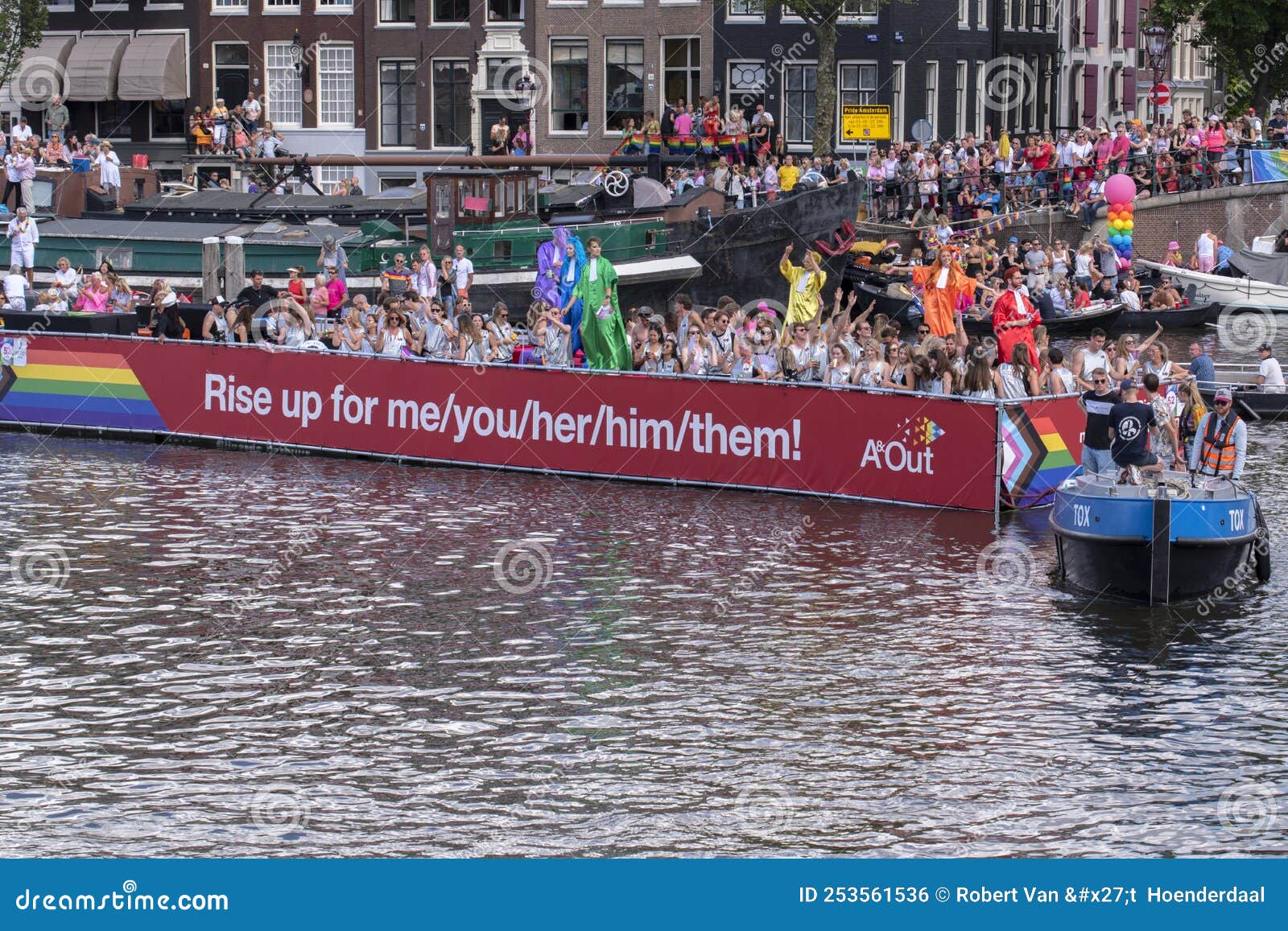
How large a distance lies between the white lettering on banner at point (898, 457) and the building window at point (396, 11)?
41.3 m

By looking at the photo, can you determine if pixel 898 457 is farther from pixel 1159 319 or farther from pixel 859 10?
pixel 859 10

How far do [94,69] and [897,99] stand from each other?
25.5 meters

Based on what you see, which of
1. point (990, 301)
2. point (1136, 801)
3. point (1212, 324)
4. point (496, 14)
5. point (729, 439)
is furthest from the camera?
point (496, 14)

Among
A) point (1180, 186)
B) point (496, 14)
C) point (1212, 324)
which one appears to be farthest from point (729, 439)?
point (496, 14)

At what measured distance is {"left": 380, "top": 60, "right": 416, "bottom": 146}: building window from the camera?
59938 mm

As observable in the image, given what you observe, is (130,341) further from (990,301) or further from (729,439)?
(990,301)

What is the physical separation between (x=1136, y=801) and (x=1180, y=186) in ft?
125

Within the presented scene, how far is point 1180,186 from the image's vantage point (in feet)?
158

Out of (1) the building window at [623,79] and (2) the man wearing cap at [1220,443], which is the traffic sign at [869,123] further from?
(2) the man wearing cap at [1220,443]

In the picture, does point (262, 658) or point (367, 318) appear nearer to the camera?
point (262, 658)

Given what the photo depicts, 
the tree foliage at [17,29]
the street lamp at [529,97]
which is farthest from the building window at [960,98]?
the tree foliage at [17,29]

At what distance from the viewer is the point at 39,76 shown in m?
61.4

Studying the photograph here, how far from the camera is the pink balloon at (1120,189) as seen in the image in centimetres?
4534

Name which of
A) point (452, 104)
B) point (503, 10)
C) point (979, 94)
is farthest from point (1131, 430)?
point (452, 104)
